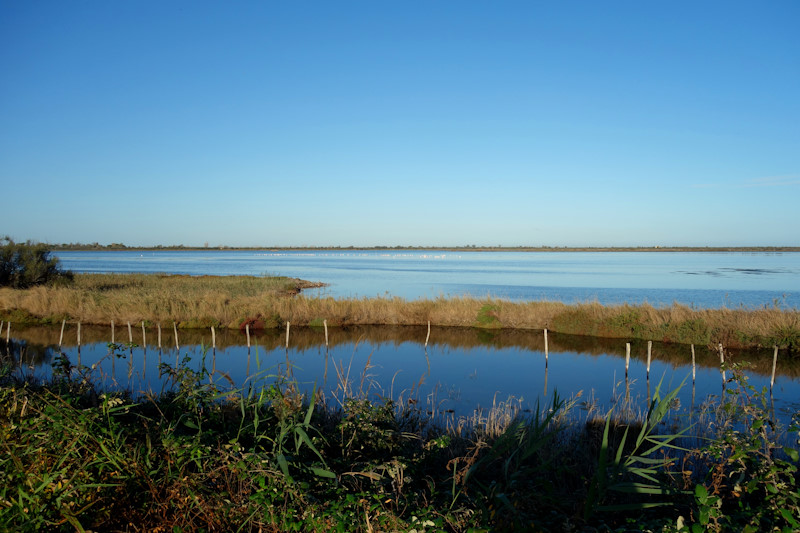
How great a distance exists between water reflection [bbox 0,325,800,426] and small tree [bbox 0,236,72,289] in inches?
→ 449

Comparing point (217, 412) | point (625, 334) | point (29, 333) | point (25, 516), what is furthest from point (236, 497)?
point (29, 333)

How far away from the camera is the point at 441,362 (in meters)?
19.0

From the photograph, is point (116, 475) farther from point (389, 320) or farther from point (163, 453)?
point (389, 320)

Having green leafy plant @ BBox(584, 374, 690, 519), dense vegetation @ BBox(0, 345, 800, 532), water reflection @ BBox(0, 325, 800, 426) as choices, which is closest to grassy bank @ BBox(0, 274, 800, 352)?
water reflection @ BBox(0, 325, 800, 426)

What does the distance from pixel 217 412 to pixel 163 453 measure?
172 cm

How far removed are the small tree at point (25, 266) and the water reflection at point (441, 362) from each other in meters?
11.4

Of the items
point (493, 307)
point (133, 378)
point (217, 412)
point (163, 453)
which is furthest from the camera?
point (493, 307)

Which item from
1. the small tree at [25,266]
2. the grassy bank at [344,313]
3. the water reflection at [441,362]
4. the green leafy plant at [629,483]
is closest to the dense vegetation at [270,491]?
the green leafy plant at [629,483]

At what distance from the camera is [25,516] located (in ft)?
11.2

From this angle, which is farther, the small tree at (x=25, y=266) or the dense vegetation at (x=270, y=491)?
the small tree at (x=25, y=266)

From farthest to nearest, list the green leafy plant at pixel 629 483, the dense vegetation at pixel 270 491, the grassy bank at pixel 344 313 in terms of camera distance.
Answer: the grassy bank at pixel 344 313 → the green leafy plant at pixel 629 483 → the dense vegetation at pixel 270 491

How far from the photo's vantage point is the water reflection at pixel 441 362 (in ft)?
46.2

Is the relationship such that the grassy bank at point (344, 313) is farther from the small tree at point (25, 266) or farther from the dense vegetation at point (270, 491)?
the dense vegetation at point (270, 491)

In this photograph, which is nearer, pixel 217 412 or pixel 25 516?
pixel 25 516
